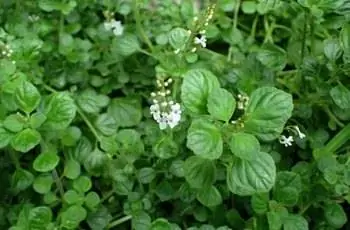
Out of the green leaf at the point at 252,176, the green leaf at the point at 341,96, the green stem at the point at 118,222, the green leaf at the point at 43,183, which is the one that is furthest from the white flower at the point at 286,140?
the green leaf at the point at 43,183

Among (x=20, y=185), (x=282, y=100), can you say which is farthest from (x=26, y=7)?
(x=282, y=100)

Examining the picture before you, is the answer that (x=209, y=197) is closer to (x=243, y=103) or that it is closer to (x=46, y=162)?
(x=243, y=103)

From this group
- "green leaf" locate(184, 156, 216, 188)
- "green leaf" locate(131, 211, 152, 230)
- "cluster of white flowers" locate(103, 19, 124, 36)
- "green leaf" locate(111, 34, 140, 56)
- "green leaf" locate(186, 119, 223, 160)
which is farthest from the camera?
"cluster of white flowers" locate(103, 19, 124, 36)

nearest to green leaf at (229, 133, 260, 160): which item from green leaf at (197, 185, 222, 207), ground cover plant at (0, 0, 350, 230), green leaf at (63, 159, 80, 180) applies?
ground cover plant at (0, 0, 350, 230)

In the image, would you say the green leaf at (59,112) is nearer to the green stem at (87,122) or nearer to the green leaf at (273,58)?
the green stem at (87,122)

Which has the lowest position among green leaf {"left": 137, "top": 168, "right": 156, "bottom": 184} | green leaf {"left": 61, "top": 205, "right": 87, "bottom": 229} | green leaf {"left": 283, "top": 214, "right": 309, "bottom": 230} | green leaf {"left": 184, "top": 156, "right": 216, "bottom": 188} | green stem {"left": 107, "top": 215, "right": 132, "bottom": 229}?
green stem {"left": 107, "top": 215, "right": 132, "bottom": 229}

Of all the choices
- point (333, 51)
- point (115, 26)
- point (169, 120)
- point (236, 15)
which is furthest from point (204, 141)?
point (236, 15)

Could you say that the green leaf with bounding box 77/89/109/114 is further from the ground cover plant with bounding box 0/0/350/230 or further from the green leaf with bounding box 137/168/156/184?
the green leaf with bounding box 137/168/156/184
